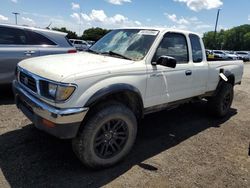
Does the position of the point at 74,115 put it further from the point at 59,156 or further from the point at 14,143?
the point at 14,143

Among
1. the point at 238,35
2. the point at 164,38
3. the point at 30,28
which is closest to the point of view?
the point at 164,38

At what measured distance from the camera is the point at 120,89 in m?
3.39

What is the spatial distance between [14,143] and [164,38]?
2.83 m

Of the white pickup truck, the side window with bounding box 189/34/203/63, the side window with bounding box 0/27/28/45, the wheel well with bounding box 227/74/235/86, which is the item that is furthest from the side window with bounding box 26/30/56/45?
the wheel well with bounding box 227/74/235/86

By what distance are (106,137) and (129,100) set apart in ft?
2.12

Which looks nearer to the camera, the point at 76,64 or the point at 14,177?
the point at 14,177

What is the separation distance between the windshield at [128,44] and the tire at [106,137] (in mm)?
912

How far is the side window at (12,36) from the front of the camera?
5.98 metres

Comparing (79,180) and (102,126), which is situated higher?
(102,126)

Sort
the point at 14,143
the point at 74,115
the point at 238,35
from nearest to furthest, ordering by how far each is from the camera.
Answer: the point at 74,115 → the point at 14,143 → the point at 238,35

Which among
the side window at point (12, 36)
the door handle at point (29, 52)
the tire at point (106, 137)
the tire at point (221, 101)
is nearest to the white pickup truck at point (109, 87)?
the tire at point (106, 137)

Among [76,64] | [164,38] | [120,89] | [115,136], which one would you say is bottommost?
[115,136]

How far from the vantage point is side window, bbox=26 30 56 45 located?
6328 mm

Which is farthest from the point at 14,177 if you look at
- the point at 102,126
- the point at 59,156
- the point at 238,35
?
the point at 238,35
